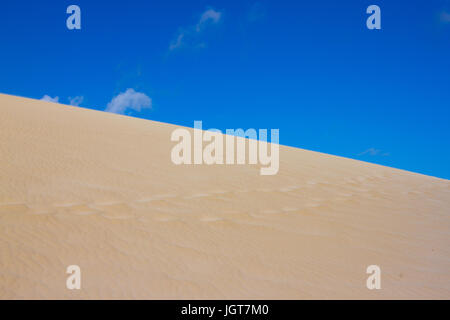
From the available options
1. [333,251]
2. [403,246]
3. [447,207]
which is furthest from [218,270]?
[447,207]

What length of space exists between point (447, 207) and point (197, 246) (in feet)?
16.7

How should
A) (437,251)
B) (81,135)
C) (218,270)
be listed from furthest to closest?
1. (81,135)
2. (437,251)
3. (218,270)

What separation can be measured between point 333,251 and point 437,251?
1376mm

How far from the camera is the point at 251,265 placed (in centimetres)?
306

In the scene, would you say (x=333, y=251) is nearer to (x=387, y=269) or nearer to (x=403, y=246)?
(x=387, y=269)

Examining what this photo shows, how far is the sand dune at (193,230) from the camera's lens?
2.71 meters

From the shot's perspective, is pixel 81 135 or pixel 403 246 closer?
pixel 403 246

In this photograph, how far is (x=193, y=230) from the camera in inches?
142

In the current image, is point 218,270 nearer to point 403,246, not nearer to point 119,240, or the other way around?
point 119,240

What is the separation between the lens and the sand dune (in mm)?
2711

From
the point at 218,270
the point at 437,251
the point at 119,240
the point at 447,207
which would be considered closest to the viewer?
the point at 218,270

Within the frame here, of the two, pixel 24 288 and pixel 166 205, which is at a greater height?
pixel 166 205

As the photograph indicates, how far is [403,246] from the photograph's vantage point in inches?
154
